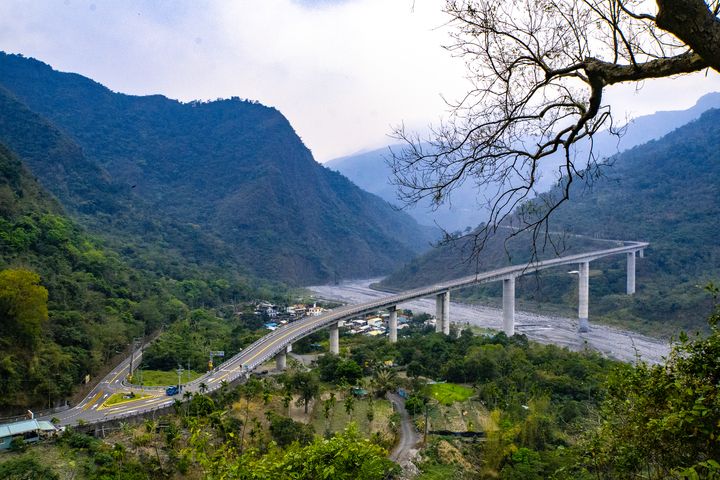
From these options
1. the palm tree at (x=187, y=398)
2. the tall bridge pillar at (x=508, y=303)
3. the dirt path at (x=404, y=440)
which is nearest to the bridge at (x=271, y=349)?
the tall bridge pillar at (x=508, y=303)

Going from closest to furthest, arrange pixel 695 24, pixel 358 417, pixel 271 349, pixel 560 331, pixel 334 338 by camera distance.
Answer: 1. pixel 695 24
2. pixel 358 417
3. pixel 271 349
4. pixel 334 338
5. pixel 560 331

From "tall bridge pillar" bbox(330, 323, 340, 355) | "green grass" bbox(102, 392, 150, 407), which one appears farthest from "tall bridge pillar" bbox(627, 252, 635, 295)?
"green grass" bbox(102, 392, 150, 407)

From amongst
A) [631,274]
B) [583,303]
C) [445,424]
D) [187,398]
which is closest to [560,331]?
[583,303]

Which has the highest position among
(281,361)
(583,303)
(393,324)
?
(393,324)

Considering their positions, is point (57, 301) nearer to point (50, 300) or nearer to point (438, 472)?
point (50, 300)

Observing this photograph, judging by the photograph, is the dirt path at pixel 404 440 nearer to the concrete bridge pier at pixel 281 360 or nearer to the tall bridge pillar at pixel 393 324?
the concrete bridge pier at pixel 281 360

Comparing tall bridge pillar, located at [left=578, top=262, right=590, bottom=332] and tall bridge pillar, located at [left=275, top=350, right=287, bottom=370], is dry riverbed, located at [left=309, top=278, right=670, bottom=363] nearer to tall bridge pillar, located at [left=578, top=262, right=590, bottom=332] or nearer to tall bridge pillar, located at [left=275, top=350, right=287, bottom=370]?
tall bridge pillar, located at [left=578, top=262, right=590, bottom=332]
